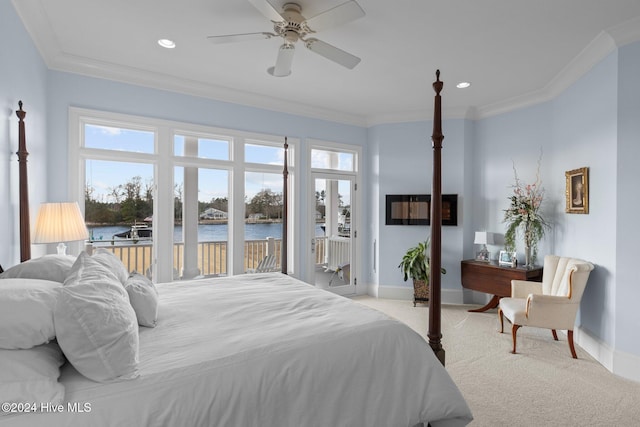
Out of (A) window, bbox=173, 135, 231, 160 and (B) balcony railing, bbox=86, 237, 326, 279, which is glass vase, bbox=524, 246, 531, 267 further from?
(A) window, bbox=173, 135, 231, 160

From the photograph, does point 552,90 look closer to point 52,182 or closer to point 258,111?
point 258,111

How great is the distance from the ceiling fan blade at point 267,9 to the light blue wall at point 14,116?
1635mm

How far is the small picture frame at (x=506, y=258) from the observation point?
14.2 ft

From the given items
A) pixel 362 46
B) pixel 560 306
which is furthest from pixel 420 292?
pixel 362 46

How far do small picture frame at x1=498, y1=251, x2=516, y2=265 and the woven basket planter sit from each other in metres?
1.04

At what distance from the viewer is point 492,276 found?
170 inches

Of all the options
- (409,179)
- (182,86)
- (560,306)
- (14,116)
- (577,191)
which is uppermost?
(182,86)

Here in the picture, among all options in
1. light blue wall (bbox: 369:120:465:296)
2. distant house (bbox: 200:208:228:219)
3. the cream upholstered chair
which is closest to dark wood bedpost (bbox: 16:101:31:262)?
distant house (bbox: 200:208:228:219)

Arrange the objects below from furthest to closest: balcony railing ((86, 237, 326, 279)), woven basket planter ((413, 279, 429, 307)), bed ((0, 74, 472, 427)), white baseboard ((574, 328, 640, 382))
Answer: woven basket planter ((413, 279, 429, 307))
balcony railing ((86, 237, 326, 279))
white baseboard ((574, 328, 640, 382))
bed ((0, 74, 472, 427))

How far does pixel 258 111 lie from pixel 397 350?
12.3 feet

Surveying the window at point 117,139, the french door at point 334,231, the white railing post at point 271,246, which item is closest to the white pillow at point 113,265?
the window at point 117,139

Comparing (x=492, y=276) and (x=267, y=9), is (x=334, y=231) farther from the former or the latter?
(x=267, y=9)

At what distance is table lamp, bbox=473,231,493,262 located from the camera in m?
4.63

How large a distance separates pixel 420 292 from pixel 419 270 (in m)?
0.34
